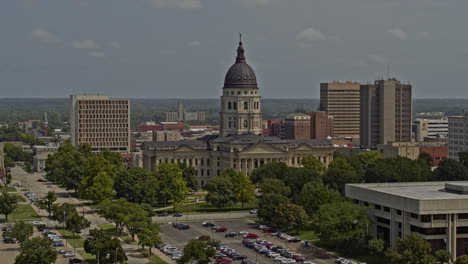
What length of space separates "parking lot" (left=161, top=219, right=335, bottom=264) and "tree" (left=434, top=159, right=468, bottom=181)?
53.5 meters

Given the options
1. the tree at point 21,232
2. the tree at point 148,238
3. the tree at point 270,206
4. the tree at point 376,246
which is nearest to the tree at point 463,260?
the tree at point 376,246

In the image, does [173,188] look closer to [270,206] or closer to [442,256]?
[270,206]

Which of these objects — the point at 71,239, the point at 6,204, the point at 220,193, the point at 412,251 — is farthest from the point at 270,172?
the point at 412,251

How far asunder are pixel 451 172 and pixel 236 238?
69.1 m

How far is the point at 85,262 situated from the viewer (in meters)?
122

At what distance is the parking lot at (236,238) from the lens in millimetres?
126438

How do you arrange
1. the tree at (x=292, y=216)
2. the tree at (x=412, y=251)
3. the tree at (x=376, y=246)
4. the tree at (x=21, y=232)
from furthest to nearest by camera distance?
1. the tree at (x=292, y=216)
2. the tree at (x=21, y=232)
3. the tree at (x=376, y=246)
4. the tree at (x=412, y=251)

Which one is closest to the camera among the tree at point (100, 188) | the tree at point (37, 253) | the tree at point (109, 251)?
the tree at point (37, 253)

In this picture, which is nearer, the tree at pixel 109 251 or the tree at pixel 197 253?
the tree at pixel 197 253

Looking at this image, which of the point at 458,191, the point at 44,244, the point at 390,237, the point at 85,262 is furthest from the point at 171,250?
the point at 458,191

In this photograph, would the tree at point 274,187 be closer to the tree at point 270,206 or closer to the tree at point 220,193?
the tree at point 220,193

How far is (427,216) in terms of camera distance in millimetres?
121375

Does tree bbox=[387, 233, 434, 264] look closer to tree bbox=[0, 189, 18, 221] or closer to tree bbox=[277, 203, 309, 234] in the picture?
tree bbox=[277, 203, 309, 234]

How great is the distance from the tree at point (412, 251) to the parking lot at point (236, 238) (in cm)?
1115
